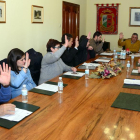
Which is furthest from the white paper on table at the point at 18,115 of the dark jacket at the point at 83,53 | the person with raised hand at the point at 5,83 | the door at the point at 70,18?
the door at the point at 70,18

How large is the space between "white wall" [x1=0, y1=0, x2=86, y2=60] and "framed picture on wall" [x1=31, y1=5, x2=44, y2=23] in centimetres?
8

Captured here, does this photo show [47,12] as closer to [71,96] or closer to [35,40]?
[35,40]

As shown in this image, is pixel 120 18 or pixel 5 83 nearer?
pixel 5 83

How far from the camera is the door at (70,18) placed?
568cm

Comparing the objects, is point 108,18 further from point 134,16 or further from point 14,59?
point 14,59

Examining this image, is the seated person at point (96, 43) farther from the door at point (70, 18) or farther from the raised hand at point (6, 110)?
the raised hand at point (6, 110)

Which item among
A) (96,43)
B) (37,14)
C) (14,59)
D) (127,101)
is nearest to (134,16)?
(96,43)

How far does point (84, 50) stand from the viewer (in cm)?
453

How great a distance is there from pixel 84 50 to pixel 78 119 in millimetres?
3112

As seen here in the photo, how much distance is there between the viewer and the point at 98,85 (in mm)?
2400

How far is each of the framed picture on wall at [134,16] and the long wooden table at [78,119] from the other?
5.37m

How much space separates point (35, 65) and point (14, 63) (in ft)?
3.56

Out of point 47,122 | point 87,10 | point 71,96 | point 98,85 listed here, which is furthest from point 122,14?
point 47,122

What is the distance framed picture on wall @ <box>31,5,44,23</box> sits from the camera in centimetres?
416
